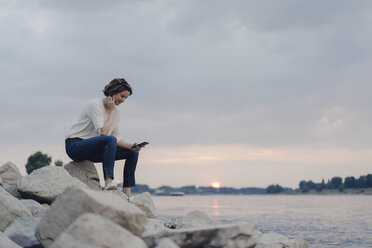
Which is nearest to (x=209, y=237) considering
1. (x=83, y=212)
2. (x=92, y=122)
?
(x=83, y=212)

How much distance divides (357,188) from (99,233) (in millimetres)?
140798

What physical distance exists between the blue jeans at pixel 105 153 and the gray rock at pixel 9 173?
1.28 m

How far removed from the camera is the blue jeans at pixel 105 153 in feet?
27.7

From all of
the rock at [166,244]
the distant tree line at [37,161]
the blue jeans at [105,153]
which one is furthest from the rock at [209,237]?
the distant tree line at [37,161]

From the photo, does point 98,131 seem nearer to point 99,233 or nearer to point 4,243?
point 4,243

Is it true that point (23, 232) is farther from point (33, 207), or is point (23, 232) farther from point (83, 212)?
point (83, 212)

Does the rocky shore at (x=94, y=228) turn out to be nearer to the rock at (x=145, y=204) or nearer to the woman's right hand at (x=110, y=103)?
the woman's right hand at (x=110, y=103)

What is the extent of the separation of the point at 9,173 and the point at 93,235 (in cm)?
548

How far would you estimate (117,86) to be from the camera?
847cm

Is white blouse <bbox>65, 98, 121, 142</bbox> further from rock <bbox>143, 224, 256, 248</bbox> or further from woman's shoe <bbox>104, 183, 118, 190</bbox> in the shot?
rock <bbox>143, 224, 256, 248</bbox>

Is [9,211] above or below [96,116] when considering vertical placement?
below

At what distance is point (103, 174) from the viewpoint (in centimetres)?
864

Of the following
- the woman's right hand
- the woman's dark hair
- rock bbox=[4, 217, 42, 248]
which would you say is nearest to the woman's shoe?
the woman's right hand

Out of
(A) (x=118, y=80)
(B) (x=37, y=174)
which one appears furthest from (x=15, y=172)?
(A) (x=118, y=80)
